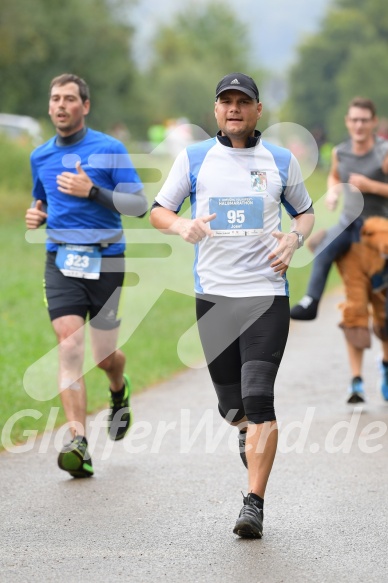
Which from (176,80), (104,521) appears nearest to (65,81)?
(104,521)

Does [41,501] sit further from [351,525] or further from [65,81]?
[65,81]

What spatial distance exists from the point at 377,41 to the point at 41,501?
350ft

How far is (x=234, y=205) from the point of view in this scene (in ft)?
21.2

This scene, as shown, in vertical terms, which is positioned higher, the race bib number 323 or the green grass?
the race bib number 323

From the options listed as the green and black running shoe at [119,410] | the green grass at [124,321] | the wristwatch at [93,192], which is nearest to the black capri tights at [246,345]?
the wristwatch at [93,192]

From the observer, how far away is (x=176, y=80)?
89.2 meters

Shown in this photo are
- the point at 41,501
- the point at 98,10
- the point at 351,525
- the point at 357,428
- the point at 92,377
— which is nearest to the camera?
the point at 351,525

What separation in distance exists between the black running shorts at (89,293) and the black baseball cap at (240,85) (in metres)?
2.08

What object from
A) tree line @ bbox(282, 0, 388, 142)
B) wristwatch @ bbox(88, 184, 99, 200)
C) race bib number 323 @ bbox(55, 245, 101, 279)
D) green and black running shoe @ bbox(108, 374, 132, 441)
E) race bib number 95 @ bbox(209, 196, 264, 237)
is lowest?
tree line @ bbox(282, 0, 388, 142)

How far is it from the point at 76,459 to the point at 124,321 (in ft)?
23.7

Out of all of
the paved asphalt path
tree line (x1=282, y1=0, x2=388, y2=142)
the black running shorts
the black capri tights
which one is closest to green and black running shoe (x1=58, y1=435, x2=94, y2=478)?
the paved asphalt path

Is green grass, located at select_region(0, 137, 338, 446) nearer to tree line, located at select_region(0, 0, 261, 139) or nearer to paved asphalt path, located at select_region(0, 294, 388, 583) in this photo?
paved asphalt path, located at select_region(0, 294, 388, 583)

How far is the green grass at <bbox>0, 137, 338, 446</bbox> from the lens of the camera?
1049cm

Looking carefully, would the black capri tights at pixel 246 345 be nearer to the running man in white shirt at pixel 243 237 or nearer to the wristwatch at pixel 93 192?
the running man in white shirt at pixel 243 237
